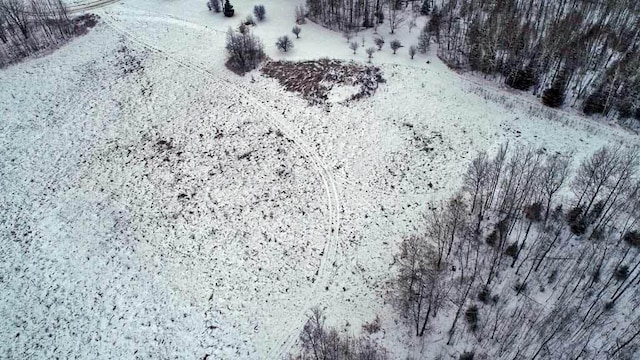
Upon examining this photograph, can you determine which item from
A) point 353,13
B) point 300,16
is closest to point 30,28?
point 300,16

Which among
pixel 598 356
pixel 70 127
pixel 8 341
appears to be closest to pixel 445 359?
pixel 598 356

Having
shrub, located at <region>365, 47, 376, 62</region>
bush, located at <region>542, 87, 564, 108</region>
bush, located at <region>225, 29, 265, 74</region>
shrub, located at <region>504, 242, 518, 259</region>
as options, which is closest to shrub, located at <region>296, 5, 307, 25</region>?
bush, located at <region>225, 29, 265, 74</region>

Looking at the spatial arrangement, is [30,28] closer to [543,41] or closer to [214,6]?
[214,6]

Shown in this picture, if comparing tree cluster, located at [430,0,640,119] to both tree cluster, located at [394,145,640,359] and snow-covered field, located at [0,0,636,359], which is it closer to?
snow-covered field, located at [0,0,636,359]

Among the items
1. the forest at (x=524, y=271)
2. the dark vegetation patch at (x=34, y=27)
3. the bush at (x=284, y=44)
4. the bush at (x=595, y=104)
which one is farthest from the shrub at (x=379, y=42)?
the dark vegetation patch at (x=34, y=27)

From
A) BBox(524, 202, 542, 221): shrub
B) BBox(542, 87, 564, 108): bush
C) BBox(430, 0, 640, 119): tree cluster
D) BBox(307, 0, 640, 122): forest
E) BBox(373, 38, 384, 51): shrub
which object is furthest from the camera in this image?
BBox(373, 38, 384, 51): shrub

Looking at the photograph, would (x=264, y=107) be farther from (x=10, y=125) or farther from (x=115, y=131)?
(x=10, y=125)
